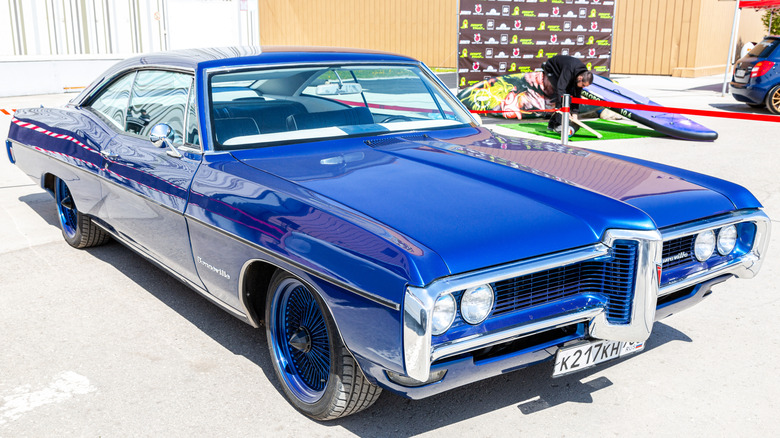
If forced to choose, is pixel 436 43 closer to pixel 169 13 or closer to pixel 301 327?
pixel 169 13

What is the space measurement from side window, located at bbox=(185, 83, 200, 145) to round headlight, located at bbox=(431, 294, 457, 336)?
183 centimetres

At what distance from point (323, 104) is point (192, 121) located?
0.75m

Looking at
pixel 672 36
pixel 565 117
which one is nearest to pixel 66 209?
pixel 565 117

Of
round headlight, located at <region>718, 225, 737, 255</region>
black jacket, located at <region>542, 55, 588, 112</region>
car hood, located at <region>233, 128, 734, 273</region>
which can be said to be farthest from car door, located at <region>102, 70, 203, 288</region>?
black jacket, located at <region>542, 55, 588, 112</region>

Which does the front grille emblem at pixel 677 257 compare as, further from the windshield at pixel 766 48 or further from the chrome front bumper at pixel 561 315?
the windshield at pixel 766 48

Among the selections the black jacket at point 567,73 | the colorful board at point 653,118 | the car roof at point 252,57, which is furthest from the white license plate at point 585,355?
the black jacket at point 567,73

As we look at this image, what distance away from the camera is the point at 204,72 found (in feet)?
13.1

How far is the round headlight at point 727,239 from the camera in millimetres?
3473

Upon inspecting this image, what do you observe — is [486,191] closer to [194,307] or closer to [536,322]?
[536,322]

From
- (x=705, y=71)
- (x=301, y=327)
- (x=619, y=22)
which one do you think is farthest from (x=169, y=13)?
(x=301, y=327)

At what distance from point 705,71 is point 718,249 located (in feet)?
71.2

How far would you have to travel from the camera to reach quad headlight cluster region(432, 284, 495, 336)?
8.55 feet

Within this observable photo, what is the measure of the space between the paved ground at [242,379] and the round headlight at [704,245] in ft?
2.09

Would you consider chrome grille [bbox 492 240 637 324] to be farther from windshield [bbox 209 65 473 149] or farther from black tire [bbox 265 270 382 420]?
windshield [bbox 209 65 473 149]
